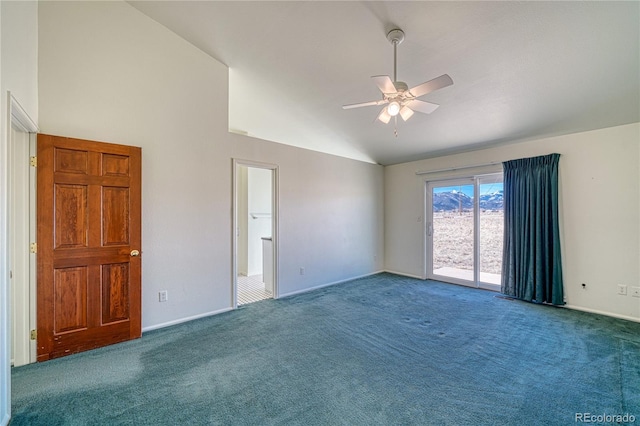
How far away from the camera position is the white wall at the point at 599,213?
351cm

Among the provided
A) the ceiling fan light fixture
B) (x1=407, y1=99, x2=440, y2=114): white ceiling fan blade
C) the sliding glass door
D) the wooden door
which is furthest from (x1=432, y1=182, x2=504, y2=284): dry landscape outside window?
A: the wooden door

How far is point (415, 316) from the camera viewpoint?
3.61 m

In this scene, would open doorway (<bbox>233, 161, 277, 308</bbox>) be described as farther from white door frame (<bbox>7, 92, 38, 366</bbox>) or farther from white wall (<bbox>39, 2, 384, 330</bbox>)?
white door frame (<bbox>7, 92, 38, 366</bbox>)

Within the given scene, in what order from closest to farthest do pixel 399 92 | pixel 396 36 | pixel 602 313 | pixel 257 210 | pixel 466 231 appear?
1. pixel 399 92
2. pixel 396 36
3. pixel 602 313
4. pixel 466 231
5. pixel 257 210

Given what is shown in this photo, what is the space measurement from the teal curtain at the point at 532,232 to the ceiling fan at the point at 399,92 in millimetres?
2703

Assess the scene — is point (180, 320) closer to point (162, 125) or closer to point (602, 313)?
point (162, 125)

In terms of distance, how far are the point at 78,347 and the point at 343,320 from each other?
281cm

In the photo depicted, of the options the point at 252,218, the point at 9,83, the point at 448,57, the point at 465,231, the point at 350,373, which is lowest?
the point at 350,373

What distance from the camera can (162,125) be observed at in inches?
129

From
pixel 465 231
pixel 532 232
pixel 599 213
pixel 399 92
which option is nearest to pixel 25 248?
pixel 399 92

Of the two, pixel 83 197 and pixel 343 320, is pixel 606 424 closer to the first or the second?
pixel 343 320

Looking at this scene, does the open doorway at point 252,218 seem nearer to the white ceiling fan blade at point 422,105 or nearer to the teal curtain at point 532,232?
the white ceiling fan blade at point 422,105

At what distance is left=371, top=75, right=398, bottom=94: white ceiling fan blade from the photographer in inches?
87.5

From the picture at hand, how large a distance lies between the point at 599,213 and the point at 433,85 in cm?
347
